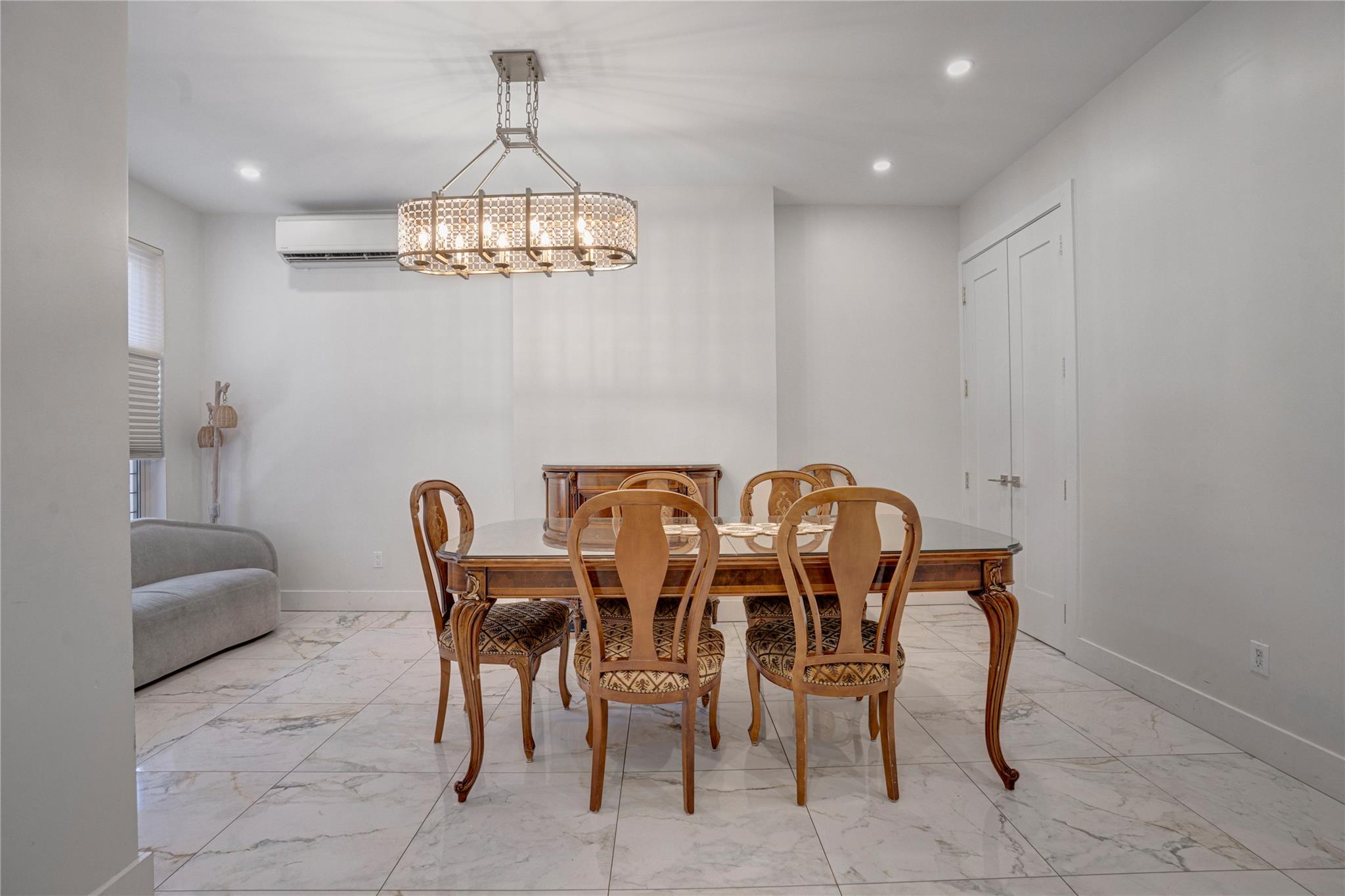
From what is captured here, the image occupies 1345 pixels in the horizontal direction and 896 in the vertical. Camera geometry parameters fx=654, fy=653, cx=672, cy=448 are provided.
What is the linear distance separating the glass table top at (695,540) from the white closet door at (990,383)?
162 cm

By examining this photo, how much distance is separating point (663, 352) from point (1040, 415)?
7.44ft

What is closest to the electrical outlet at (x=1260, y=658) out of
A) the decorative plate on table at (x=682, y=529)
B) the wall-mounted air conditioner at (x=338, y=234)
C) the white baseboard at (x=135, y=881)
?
the decorative plate on table at (x=682, y=529)

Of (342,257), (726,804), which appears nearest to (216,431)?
(342,257)

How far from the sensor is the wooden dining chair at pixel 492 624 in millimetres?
2188

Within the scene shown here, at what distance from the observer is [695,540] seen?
231 cm

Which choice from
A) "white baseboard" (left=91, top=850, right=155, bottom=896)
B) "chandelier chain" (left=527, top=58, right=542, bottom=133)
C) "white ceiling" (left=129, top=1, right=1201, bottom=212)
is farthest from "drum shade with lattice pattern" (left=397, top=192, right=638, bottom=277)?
"white baseboard" (left=91, top=850, right=155, bottom=896)

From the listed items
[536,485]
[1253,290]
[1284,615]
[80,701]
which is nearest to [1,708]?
[80,701]

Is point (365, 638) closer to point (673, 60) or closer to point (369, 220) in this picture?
point (369, 220)

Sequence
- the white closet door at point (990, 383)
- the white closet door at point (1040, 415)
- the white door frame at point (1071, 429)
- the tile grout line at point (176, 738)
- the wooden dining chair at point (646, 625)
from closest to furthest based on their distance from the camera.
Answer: the wooden dining chair at point (646, 625) → the tile grout line at point (176, 738) → the white door frame at point (1071, 429) → the white closet door at point (1040, 415) → the white closet door at point (990, 383)

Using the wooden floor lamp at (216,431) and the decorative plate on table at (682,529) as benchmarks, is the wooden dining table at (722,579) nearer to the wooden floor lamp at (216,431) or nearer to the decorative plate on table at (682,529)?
the decorative plate on table at (682,529)

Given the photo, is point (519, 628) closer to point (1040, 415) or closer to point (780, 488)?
point (780, 488)

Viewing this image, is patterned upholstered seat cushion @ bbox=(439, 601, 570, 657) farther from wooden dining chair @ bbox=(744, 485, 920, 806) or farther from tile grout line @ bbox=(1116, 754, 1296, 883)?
tile grout line @ bbox=(1116, 754, 1296, 883)

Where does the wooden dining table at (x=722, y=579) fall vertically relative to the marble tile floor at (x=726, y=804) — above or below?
above

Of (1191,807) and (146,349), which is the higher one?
(146,349)
